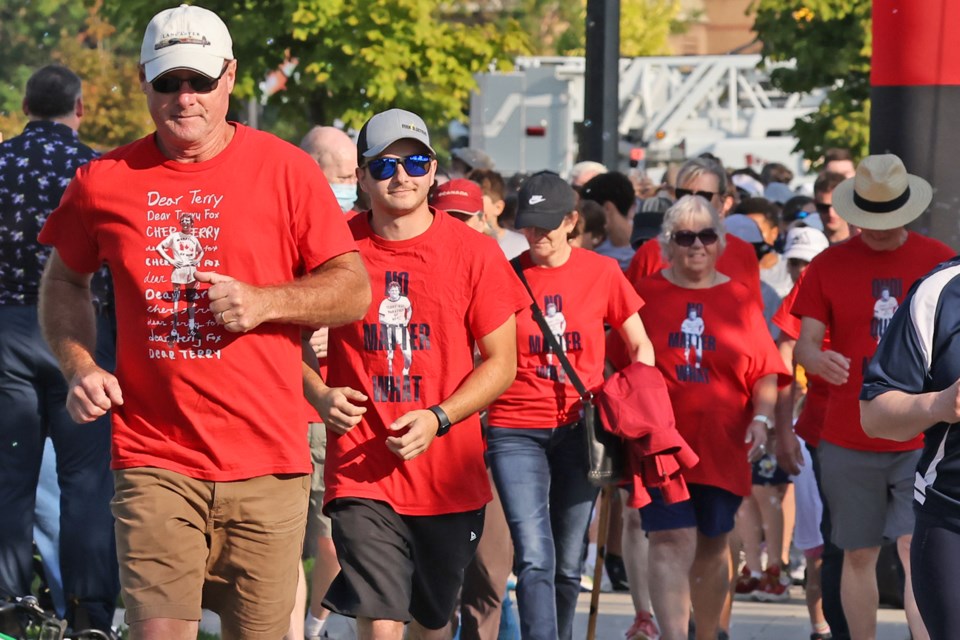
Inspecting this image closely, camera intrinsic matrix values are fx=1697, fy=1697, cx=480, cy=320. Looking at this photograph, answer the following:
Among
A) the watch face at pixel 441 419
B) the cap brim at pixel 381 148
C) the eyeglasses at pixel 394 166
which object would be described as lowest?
the watch face at pixel 441 419

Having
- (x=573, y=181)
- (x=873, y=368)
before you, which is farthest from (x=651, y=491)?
(x=573, y=181)

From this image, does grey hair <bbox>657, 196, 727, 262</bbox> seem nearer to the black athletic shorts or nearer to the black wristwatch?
the black athletic shorts

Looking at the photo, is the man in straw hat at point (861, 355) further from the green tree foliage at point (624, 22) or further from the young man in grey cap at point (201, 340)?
the green tree foliage at point (624, 22)

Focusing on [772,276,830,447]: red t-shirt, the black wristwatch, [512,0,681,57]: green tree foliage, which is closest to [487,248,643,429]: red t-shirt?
[772,276,830,447]: red t-shirt

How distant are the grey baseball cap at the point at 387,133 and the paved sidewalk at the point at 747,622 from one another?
2.88 m

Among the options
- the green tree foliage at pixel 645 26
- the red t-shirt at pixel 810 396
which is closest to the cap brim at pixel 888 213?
the red t-shirt at pixel 810 396

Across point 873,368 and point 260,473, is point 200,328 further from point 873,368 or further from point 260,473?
point 873,368

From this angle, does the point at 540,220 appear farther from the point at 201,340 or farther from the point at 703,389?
the point at 201,340

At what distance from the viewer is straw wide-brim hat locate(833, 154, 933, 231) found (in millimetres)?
7145

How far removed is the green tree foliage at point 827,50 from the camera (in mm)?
22812

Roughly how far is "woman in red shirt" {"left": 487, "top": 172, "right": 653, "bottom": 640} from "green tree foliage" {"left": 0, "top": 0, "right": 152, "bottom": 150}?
25.0m

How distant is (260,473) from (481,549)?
2411 mm

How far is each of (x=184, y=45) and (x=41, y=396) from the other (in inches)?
126

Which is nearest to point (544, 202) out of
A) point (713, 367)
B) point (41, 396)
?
point (713, 367)
